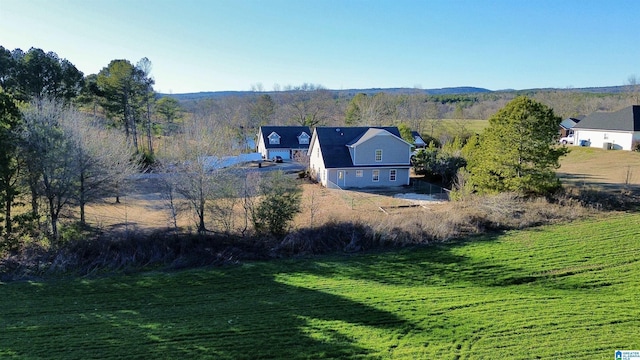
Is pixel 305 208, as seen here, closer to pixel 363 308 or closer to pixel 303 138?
pixel 363 308

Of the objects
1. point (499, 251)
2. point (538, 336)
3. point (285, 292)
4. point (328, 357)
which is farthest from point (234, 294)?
point (499, 251)

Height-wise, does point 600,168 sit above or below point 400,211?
above

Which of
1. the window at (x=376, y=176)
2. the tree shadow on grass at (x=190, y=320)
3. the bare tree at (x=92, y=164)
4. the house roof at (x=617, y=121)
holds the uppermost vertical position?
the house roof at (x=617, y=121)

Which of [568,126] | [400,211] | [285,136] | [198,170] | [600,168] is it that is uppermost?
[568,126]

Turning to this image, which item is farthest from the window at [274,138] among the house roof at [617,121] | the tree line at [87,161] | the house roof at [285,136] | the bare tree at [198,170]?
the house roof at [617,121]

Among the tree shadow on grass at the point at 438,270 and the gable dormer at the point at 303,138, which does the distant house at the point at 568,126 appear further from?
the tree shadow on grass at the point at 438,270

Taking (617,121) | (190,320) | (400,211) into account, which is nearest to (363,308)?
(190,320)

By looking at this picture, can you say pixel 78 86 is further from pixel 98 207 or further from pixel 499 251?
pixel 499 251
